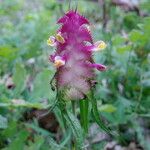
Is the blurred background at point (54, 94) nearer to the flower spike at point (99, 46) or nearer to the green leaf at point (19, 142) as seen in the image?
the green leaf at point (19, 142)

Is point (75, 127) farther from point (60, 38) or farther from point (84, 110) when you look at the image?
point (60, 38)

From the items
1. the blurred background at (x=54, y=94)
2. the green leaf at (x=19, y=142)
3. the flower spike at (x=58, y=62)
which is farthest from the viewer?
the blurred background at (x=54, y=94)

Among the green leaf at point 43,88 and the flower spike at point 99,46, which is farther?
the green leaf at point 43,88

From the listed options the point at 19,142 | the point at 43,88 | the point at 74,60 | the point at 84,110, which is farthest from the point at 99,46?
the point at 43,88

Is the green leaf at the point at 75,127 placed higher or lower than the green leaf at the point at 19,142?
higher

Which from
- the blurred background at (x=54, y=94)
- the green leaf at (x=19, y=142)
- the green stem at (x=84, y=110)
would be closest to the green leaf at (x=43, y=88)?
the blurred background at (x=54, y=94)

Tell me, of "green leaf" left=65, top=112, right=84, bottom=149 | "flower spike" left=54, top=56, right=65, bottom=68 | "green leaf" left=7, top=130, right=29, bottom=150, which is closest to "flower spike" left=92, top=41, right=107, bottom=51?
"flower spike" left=54, top=56, right=65, bottom=68

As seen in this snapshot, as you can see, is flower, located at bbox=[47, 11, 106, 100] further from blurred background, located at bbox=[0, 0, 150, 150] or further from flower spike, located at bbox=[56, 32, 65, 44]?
blurred background, located at bbox=[0, 0, 150, 150]

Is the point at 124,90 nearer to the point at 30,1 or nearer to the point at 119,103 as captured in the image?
the point at 119,103

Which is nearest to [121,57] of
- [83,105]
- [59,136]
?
[59,136]
